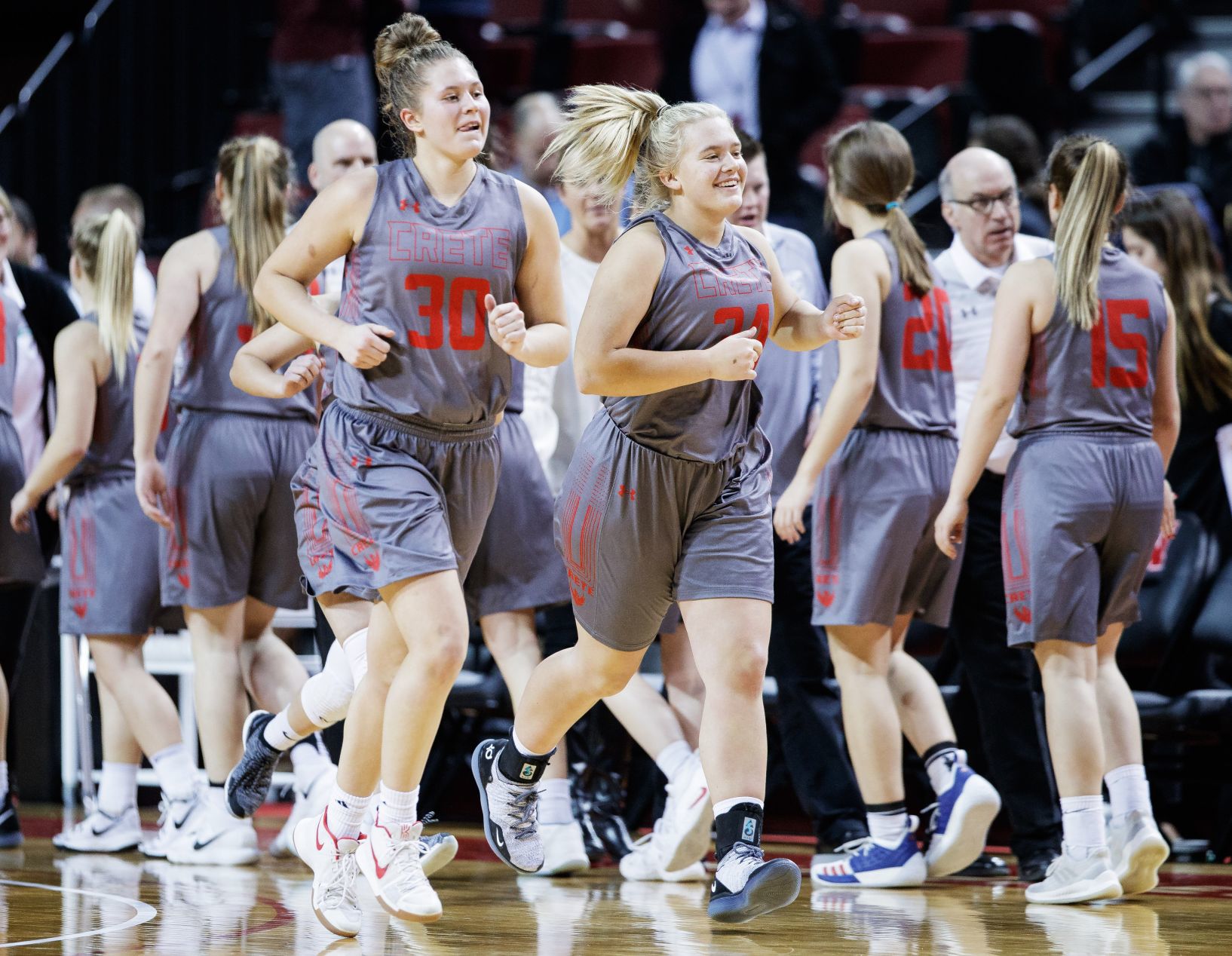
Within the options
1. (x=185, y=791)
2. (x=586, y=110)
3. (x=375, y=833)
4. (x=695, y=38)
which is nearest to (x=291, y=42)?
(x=695, y=38)

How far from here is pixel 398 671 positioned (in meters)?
3.41

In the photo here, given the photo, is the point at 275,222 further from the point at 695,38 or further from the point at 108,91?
the point at 108,91

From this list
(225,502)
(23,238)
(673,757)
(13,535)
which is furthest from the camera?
(23,238)

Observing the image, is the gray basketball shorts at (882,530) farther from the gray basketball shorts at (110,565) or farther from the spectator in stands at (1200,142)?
the spectator in stands at (1200,142)

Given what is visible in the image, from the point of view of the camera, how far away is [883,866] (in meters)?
4.19

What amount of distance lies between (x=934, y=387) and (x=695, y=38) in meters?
4.54

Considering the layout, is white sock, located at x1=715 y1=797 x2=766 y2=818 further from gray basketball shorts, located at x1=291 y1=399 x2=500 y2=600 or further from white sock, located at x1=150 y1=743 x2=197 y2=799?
white sock, located at x1=150 y1=743 x2=197 y2=799

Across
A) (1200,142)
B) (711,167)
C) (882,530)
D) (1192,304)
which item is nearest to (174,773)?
(882,530)

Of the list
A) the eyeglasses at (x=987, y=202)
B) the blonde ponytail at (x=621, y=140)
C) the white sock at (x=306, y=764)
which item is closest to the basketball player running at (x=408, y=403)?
the blonde ponytail at (x=621, y=140)

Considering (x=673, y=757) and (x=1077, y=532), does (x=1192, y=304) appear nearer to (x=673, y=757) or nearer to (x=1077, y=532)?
(x=1077, y=532)

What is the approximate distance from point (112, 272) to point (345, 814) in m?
2.15

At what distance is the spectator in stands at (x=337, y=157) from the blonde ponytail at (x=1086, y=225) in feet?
6.18

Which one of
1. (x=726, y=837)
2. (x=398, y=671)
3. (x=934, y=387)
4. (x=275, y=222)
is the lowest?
(x=726, y=837)

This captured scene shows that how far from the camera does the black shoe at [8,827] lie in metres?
5.01
